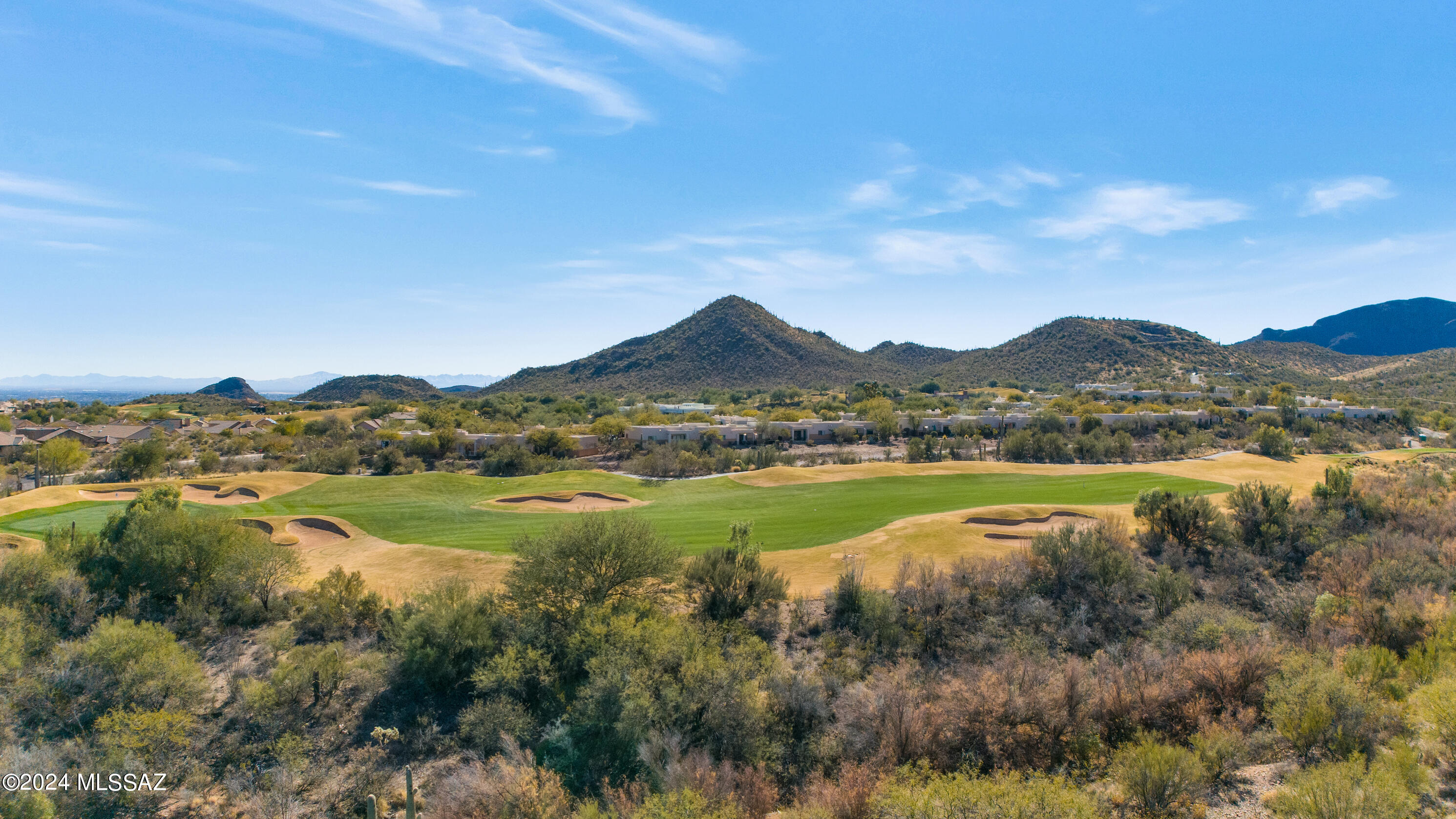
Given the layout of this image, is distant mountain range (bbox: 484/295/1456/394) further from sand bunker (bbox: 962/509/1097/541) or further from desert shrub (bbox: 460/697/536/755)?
desert shrub (bbox: 460/697/536/755)

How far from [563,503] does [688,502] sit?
6408 millimetres

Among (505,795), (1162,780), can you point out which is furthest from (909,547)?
(505,795)

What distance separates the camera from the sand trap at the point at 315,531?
24.2 metres

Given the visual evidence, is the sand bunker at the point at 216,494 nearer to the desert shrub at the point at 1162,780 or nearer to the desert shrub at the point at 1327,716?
the desert shrub at the point at 1162,780

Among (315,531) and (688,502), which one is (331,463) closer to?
(315,531)

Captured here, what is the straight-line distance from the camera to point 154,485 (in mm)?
31047

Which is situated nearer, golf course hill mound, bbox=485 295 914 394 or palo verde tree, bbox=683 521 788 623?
palo verde tree, bbox=683 521 788 623

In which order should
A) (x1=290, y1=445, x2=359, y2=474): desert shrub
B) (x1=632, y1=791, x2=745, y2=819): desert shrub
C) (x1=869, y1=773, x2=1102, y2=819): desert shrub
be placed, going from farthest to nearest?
(x1=290, y1=445, x2=359, y2=474): desert shrub < (x1=632, y1=791, x2=745, y2=819): desert shrub < (x1=869, y1=773, x2=1102, y2=819): desert shrub

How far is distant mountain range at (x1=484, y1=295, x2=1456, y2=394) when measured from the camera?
10019 cm

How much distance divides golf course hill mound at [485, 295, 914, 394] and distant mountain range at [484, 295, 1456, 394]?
0.74 feet

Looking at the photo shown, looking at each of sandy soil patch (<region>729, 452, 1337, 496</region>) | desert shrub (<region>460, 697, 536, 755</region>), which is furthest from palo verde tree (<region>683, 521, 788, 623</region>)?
sandy soil patch (<region>729, 452, 1337, 496</region>)

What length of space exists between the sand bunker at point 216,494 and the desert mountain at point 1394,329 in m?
185

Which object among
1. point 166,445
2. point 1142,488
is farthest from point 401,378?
point 1142,488

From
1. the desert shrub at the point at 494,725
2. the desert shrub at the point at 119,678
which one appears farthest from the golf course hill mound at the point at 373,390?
the desert shrub at the point at 494,725
